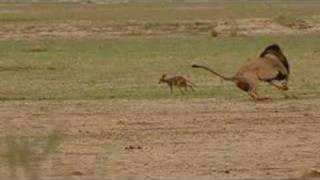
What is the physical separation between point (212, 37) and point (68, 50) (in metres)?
9.22

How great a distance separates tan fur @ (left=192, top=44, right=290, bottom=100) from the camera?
773 inches

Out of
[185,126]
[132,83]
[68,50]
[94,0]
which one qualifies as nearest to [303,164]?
[185,126]

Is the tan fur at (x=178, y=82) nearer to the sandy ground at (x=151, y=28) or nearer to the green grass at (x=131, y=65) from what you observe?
the green grass at (x=131, y=65)

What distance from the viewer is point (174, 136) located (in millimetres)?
14984

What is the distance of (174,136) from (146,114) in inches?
102

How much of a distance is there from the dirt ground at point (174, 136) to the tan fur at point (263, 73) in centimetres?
44

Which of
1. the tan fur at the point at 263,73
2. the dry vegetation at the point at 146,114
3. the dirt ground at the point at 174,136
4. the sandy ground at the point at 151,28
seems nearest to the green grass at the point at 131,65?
the dry vegetation at the point at 146,114

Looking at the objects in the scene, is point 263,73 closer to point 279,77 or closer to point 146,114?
point 279,77

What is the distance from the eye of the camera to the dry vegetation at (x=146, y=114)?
11.8 meters

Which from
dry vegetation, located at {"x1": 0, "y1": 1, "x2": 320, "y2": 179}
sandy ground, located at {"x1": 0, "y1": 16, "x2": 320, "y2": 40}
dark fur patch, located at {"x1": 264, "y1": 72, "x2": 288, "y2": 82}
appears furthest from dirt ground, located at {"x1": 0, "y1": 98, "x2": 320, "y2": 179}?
sandy ground, located at {"x1": 0, "y1": 16, "x2": 320, "y2": 40}

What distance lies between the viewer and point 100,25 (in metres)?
49.0

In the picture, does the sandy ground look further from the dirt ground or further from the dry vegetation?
the dirt ground

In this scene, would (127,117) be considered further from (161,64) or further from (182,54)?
(182,54)

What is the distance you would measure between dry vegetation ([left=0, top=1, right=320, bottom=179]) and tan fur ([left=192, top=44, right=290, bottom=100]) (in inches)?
9.9
